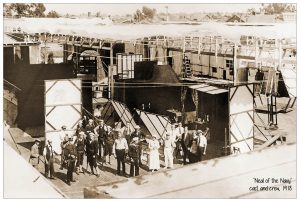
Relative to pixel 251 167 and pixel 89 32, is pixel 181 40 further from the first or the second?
pixel 251 167

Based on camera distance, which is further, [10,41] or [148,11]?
[10,41]

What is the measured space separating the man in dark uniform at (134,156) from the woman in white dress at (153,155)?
238mm

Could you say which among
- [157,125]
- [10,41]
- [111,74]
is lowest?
[157,125]

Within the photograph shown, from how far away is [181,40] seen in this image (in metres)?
10.6

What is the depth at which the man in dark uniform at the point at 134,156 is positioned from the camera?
8625 millimetres

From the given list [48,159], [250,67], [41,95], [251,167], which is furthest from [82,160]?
[250,67]

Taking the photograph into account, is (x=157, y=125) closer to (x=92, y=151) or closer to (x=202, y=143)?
(x=202, y=143)

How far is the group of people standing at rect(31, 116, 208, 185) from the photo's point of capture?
28.2 feet

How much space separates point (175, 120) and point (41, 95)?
2.68 metres

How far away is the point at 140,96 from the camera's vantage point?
9805mm

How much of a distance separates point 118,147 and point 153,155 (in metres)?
0.65

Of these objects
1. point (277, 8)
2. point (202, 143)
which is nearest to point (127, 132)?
point (202, 143)

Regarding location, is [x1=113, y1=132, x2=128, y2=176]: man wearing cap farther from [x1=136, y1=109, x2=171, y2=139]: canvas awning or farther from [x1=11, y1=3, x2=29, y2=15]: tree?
[x1=11, y1=3, x2=29, y2=15]: tree

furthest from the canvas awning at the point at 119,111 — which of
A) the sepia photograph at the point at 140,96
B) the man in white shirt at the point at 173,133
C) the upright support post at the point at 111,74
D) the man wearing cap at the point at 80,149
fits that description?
the man wearing cap at the point at 80,149
